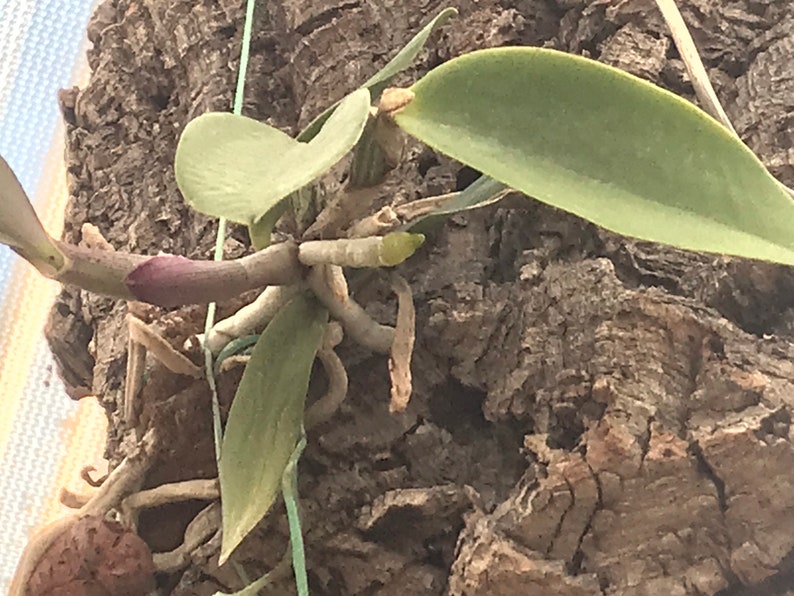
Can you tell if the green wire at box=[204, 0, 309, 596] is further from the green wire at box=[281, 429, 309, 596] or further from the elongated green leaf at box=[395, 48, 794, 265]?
the elongated green leaf at box=[395, 48, 794, 265]

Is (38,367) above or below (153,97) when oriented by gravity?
below

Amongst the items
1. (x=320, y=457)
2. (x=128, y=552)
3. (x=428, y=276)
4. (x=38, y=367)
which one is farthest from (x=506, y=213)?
(x=38, y=367)

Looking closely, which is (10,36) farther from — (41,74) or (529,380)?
(529,380)

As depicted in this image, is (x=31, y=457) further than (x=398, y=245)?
Yes

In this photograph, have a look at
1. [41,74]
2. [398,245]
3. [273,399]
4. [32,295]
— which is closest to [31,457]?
[32,295]

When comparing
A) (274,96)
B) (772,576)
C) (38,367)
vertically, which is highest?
(274,96)

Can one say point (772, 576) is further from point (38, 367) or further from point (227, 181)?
point (38, 367)
